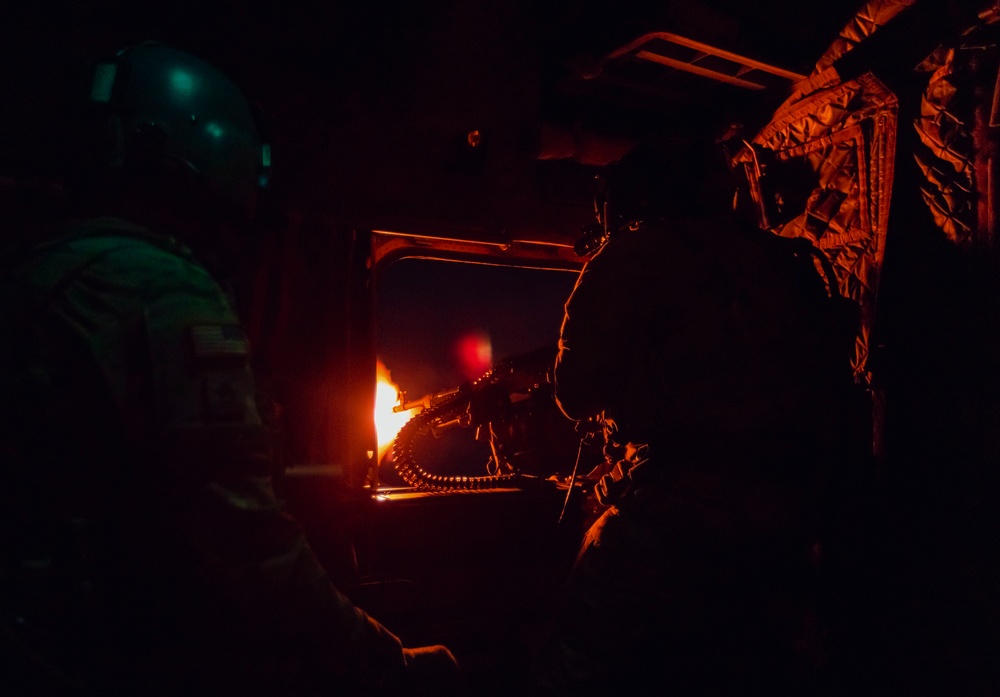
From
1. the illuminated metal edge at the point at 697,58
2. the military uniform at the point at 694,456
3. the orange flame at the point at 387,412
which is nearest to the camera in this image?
the military uniform at the point at 694,456

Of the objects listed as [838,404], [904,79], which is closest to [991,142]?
[904,79]

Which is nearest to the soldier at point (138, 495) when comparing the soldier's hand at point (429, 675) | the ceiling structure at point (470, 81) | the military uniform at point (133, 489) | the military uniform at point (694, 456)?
the military uniform at point (133, 489)

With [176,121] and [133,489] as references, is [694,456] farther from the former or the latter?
[176,121]

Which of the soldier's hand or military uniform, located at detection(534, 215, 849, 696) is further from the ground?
military uniform, located at detection(534, 215, 849, 696)

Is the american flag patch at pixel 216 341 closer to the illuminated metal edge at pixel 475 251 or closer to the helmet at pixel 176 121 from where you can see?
the helmet at pixel 176 121

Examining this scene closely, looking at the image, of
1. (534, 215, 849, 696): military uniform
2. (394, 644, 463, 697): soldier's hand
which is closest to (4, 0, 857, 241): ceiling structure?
(534, 215, 849, 696): military uniform

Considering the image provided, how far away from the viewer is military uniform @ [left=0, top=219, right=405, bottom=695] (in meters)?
1.30

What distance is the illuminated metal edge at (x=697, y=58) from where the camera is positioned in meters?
3.28

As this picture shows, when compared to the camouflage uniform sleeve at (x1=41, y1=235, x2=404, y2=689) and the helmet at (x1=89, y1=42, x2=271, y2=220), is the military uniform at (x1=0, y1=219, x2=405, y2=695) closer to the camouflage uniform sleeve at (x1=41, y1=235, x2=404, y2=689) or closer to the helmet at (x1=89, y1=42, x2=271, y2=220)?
the camouflage uniform sleeve at (x1=41, y1=235, x2=404, y2=689)

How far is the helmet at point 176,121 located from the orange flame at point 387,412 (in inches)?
66.1

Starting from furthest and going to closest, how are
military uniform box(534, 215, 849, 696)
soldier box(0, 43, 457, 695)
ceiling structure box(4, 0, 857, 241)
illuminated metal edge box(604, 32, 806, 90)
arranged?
illuminated metal edge box(604, 32, 806, 90) < ceiling structure box(4, 0, 857, 241) < military uniform box(534, 215, 849, 696) < soldier box(0, 43, 457, 695)

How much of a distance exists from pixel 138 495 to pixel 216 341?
0.38 m

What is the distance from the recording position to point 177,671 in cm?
141

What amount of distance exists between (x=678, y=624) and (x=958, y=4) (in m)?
2.93
